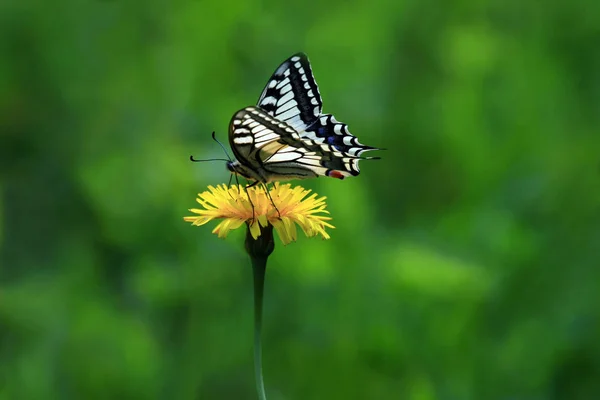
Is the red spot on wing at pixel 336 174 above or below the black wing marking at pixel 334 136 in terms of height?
below

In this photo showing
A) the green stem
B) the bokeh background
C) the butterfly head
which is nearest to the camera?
the green stem

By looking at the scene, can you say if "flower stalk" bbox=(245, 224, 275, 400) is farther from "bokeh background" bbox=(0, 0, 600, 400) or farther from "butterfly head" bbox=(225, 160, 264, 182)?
"bokeh background" bbox=(0, 0, 600, 400)

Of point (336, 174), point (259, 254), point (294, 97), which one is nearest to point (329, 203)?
point (294, 97)

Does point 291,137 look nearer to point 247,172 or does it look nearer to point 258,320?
point 247,172

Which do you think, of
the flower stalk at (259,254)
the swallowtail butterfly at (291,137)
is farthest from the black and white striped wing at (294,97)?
the flower stalk at (259,254)

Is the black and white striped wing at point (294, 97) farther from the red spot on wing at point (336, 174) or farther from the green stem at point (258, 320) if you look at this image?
the green stem at point (258, 320)

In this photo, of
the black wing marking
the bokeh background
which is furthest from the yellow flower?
the bokeh background

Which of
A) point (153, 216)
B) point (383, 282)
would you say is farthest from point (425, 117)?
point (153, 216)

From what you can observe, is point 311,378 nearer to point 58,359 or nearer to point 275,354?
point 275,354
